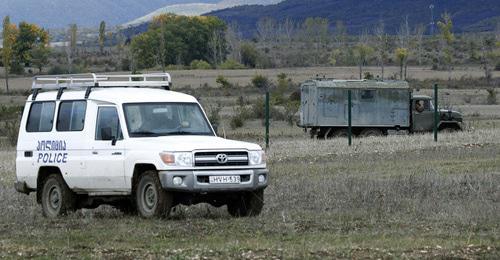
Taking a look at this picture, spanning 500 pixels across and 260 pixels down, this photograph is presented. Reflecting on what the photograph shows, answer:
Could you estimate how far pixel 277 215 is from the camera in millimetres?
16953

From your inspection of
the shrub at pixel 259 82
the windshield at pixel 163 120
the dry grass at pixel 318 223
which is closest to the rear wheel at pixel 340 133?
the dry grass at pixel 318 223

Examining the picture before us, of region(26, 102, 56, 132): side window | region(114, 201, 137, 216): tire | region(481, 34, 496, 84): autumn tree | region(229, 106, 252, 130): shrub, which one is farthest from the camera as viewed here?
region(481, 34, 496, 84): autumn tree

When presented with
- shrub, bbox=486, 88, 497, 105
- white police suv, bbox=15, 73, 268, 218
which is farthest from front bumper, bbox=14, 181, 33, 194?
shrub, bbox=486, 88, 497, 105

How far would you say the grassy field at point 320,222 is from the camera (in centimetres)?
1285

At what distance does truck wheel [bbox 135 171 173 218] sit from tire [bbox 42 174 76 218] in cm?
150

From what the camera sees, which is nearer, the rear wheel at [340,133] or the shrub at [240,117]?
the rear wheel at [340,133]

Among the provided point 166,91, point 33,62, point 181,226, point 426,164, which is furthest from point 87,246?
point 33,62

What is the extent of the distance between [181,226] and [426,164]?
12.3 metres

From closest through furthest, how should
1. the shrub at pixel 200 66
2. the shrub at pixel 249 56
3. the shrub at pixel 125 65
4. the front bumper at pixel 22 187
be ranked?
1. the front bumper at pixel 22 187
2. the shrub at pixel 200 66
3. the shrub at pixel 125 65
4. the shrub at pixel 249 56

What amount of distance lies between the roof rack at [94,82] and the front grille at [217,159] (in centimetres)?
265

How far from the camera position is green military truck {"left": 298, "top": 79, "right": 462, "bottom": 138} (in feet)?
143

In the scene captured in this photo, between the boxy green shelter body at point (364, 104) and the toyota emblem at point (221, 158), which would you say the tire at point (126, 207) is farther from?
the boxy green shelter body at point (364, 104)

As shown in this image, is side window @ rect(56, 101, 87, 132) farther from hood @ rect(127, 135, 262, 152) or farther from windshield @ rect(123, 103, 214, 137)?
hood @ rect(127, 135, 262, 152)

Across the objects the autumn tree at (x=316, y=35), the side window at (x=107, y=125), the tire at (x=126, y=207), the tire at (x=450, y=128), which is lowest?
the tire at (x=450, y=128)
